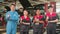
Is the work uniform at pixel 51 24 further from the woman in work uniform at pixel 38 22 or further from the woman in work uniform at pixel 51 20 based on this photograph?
the woman in work uniform at pixel 38 22

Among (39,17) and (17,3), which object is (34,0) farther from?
(39,17)

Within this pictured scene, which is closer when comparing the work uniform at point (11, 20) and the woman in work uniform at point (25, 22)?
the work uniform at point (11, 20)

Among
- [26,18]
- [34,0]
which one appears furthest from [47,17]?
[34,0]

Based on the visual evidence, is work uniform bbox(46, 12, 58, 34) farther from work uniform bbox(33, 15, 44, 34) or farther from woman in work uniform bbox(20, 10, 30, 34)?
woman in work uniform bbox(20, 10, 30, 34)

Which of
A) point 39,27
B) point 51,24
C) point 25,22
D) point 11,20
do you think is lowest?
point 39,27

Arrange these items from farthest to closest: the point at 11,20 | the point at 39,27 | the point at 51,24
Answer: the point at 39,27
the point at 51,24
the point at 11,20

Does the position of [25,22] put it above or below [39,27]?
above

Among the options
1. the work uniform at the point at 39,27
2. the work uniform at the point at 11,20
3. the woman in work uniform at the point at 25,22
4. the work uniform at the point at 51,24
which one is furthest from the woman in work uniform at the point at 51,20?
the work uniform at the point at 11,20

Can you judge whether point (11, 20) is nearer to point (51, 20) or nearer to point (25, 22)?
point (25, 22)

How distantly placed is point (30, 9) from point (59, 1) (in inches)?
60.3

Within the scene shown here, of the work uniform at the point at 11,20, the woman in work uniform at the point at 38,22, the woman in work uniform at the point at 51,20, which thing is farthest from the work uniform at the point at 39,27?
the work uniform at the point at 11,20

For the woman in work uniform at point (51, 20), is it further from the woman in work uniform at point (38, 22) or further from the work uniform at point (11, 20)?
the work uniform at point (11, 20)

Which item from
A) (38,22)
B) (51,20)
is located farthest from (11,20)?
(51,20)

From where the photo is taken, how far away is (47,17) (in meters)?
8.81
